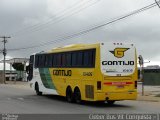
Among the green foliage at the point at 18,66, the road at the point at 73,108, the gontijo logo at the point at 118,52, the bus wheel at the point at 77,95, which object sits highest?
the green foliage at the point at 18,66

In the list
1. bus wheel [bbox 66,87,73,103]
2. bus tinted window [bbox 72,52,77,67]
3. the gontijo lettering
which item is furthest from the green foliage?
bus tinted window [bbox 72,52,77,67]

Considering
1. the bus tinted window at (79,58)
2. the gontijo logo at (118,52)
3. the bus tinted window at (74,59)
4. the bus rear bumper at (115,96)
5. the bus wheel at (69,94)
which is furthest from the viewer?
the bus wheel at (69,94)

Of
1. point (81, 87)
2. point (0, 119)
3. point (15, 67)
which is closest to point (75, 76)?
point (81, 87)

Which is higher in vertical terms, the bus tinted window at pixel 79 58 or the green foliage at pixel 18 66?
the green foliage at pixel 18 66

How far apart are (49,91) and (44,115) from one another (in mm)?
11968

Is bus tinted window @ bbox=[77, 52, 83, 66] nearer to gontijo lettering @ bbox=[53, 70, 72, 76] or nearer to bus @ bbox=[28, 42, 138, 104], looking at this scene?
bus @ bbox=[28, 42, 138, 104]

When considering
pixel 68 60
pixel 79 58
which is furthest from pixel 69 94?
pixel 79 58

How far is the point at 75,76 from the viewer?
25.7m

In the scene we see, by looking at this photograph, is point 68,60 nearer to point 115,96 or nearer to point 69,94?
point 69,94

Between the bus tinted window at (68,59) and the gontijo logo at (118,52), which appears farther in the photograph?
the bus tinted window at (68,59)

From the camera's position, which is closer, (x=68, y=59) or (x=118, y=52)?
(x=118, y=52)

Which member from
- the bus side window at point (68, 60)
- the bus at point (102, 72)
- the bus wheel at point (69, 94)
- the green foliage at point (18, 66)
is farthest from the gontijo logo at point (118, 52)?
the green foliage at point (18, 66)

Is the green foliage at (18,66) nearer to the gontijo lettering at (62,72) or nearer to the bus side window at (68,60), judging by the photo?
the gontijo lettering at (62,72)

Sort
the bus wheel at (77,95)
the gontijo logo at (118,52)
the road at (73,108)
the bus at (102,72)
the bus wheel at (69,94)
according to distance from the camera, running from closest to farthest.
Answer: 1. the road at (73,108)
2. the bus at (102,72)
3. the gontijo logo at (118,52)
4. the bus wheel at (77,95)
5. the bus wheel at (69,94)
